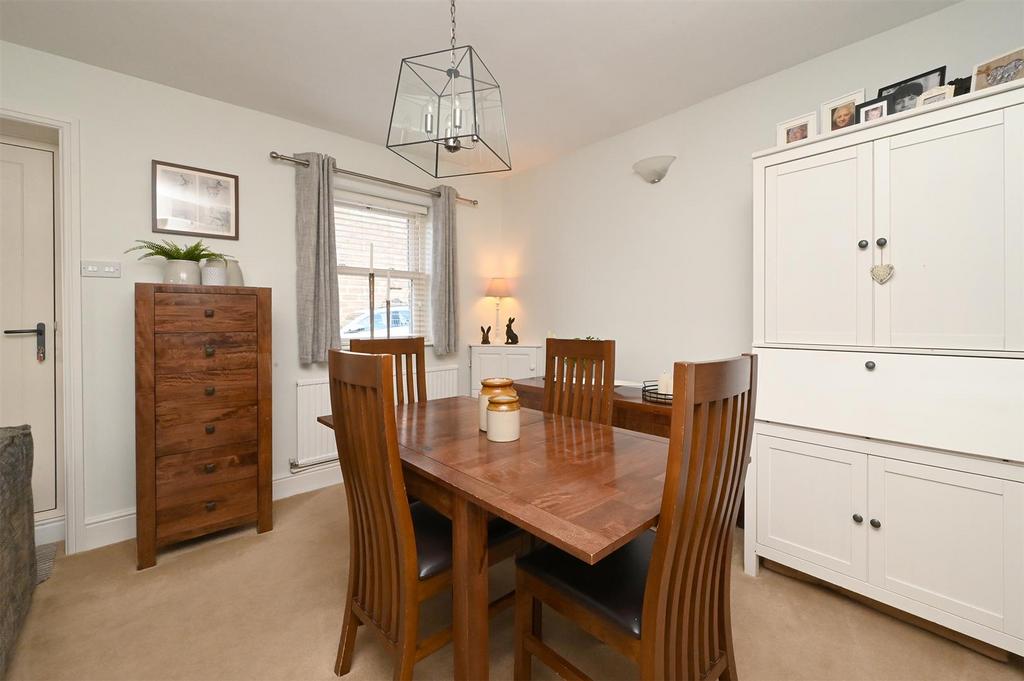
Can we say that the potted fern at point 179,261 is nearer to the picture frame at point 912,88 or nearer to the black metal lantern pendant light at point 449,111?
the black metal lantern pendant light at point 449,111

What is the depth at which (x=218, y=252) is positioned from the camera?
2.77 meters

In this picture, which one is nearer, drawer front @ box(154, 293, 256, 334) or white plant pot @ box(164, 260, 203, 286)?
drawer front @ box(154, 293, 256, 334)

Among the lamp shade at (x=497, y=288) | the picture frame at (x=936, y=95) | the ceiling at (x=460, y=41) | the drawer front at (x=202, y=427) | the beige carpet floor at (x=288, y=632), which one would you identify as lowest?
the beige carpet floor at (x=288, y=632)

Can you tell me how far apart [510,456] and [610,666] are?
0.87m

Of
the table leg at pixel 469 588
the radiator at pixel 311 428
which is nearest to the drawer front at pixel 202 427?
the radiator at pixel 311 428

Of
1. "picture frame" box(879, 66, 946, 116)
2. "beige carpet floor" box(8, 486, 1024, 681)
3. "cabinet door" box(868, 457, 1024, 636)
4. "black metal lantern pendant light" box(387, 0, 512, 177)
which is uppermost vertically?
"picture frame" box(879, 66, 946, 116)

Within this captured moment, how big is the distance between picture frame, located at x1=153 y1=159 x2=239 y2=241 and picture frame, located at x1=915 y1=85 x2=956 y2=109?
3596 millimetres

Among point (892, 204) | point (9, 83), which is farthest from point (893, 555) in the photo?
point (9, 83)

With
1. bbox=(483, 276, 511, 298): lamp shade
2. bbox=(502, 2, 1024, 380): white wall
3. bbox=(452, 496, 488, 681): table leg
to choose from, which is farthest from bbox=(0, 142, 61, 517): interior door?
bbox=(502, 2, 1024, 380): white wall

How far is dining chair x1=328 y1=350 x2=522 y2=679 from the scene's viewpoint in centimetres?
115

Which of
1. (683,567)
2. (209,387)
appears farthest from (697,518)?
(209,387)

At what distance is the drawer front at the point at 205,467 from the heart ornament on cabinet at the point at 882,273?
125 inches

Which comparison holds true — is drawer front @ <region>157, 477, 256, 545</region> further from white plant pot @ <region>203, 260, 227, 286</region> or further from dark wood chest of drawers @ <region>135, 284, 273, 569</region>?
white plant pot @ <region>203, 260, 227, 286</region>

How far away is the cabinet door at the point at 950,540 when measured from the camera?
1.49 metres
